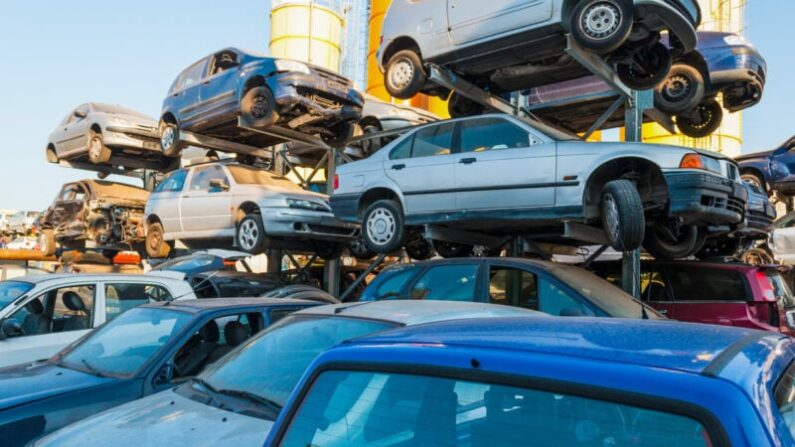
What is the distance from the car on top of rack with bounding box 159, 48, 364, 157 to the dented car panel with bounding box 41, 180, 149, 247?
102 inches

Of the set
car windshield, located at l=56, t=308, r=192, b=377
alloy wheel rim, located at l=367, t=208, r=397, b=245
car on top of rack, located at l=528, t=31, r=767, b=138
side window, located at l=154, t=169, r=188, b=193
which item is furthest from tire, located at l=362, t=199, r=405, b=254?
side window, located at l=154, t=169, r=188, b=193

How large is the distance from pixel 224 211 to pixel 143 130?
510 centimetres

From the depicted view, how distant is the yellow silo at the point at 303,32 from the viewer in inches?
964

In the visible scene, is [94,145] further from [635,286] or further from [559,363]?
[559,363]

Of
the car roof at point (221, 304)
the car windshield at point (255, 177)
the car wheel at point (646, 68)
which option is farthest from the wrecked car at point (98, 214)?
the car wheel at point (646, 68)

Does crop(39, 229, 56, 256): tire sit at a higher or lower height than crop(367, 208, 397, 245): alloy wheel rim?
lower

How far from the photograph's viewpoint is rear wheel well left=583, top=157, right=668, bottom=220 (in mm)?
6129

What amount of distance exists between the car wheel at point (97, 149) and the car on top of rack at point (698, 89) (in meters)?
9.18

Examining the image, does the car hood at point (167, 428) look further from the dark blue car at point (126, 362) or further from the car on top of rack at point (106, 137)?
the car on top of rack at point (106, 137)

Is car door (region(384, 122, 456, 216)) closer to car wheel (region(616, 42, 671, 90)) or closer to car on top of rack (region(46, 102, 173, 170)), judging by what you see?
car wheel (region(616, 42, 671, 90))

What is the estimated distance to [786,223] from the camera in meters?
11.8

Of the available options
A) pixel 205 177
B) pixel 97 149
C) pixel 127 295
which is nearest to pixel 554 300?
pixel 127 295

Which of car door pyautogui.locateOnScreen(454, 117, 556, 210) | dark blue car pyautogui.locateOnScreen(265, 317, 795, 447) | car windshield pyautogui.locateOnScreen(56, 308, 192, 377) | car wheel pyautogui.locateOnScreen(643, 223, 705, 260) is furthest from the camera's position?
car wheel pyautogui.locateOnScreen(643, 223, 705, 260)

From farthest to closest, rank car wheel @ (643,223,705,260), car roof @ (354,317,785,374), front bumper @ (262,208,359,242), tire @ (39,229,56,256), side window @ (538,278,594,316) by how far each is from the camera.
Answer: tire @ (39,229,56,256)
front bumper @ (262,208,359,242)
car wheel @ (643,223,705,260)
side window @ (538,278,594,316)
car roof @ (354,317,785,374)
